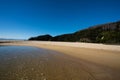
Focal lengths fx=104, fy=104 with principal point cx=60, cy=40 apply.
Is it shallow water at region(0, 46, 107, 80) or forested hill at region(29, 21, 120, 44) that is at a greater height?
forested hill at region(29, 21, 120, 44)

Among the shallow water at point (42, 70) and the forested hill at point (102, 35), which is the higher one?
the forested hill at point (102, 35)

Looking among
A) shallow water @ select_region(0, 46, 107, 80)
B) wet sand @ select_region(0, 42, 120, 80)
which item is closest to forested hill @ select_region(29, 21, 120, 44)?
wet sand @ select_region(0, 42, 120, 80)

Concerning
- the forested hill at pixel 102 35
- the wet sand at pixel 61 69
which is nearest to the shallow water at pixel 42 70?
the wet sand at pixel 61 69

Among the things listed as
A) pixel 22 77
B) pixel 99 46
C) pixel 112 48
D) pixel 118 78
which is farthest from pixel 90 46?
pixel 22 77

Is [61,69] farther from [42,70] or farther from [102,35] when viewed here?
[102,35]

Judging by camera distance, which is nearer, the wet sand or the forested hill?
the wet sand

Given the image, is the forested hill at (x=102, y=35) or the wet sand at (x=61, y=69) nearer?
the wet sand at (x=61, y=69)

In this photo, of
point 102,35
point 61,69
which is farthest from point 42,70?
point 102,35

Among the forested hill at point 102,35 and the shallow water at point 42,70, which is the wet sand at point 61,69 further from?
the forested hill at point 102,35

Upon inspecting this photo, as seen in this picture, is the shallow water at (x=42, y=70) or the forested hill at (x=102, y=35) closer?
the shallow water at (x=42, y=70)

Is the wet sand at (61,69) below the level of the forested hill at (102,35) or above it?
below

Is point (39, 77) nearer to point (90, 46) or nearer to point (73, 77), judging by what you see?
point (73, 77)

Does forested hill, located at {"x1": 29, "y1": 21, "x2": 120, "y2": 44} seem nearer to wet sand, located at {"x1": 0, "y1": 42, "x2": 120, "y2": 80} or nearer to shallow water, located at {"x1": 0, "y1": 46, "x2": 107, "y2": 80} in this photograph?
wet sand, located at {"x1": 0, "y1": 42, "x2": 120, "y2": 80}

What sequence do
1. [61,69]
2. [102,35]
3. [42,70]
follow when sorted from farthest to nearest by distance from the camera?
[102,35] → [61,69] → [42,70]
